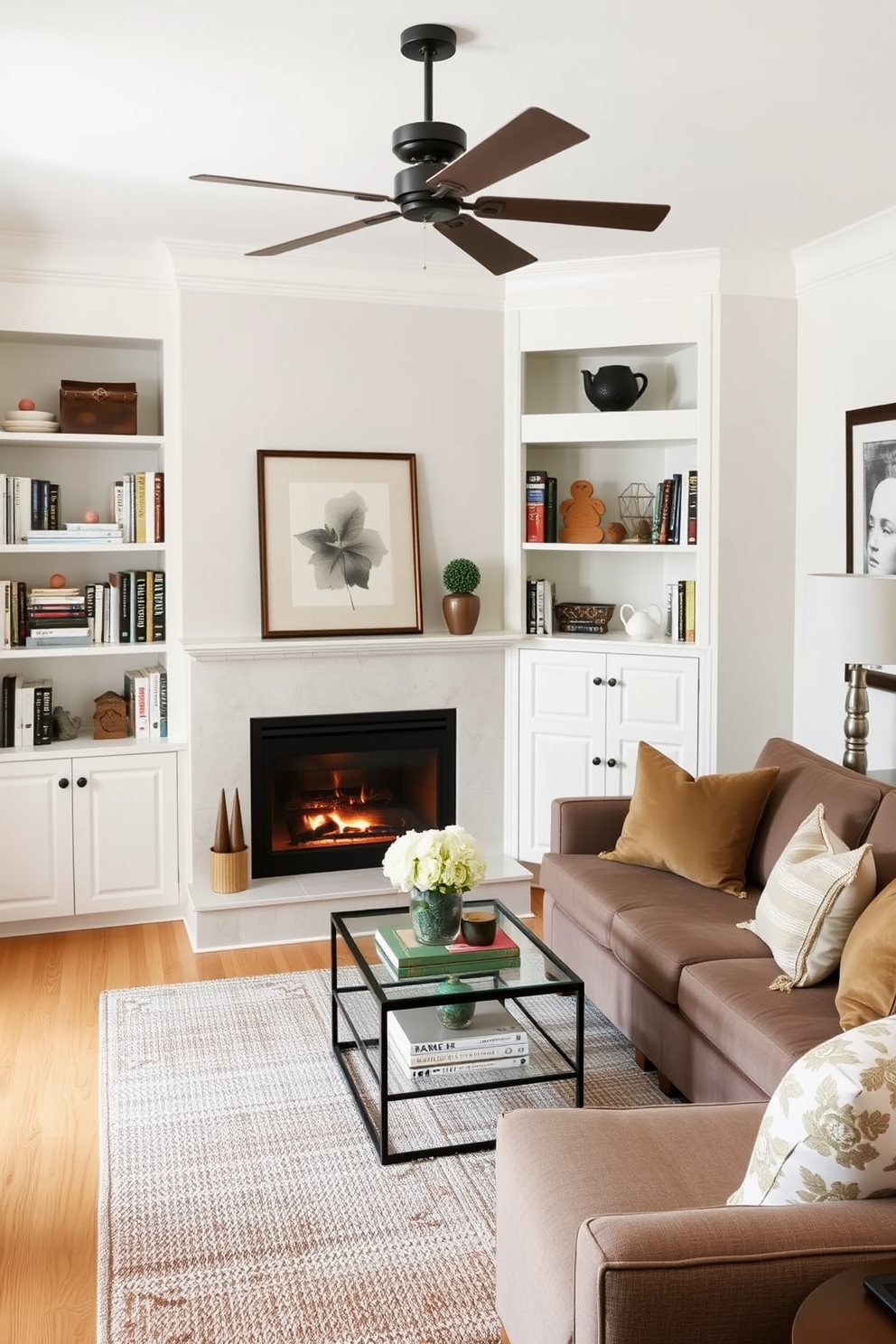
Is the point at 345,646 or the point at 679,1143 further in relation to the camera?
the point at 345,646

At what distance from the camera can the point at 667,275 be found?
4645 millimetres

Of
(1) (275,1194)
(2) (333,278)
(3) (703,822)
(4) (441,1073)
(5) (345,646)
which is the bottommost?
(1) (275,1194)

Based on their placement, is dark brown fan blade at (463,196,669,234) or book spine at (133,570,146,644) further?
book spine at (133,570,146,644)

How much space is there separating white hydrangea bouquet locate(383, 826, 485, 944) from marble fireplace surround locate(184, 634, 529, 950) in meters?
1.42

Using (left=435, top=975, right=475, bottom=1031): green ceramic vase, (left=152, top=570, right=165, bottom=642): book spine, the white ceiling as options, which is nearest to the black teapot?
the white ceiling

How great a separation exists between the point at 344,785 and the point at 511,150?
3.15m

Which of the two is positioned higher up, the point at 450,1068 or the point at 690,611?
the point at 690,611

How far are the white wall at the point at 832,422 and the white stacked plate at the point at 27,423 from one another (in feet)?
9.84

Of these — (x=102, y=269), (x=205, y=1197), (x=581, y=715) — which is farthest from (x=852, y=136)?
Result: (x=205, y=1197)

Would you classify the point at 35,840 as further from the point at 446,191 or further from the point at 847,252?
the point at 847,252

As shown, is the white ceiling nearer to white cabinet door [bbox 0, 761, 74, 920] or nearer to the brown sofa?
the brown sofa

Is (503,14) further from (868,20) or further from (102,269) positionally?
(102,269)

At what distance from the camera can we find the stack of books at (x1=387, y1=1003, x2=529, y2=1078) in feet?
9.58

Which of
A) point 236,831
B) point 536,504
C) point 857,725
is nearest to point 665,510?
point 536,504
